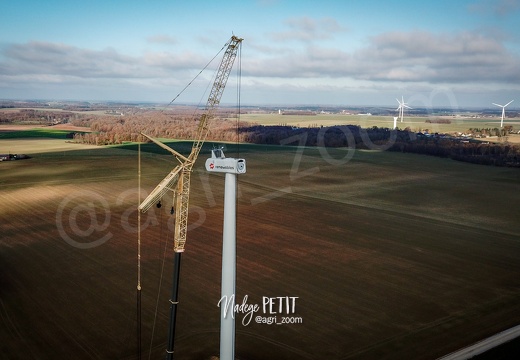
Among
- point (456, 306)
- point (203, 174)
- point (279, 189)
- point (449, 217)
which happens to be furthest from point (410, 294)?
point (203, 174)

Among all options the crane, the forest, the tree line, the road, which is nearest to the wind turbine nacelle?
the crane

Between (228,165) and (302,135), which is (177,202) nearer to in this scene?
(228,165)

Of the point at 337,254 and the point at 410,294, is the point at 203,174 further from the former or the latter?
the point at 410,294

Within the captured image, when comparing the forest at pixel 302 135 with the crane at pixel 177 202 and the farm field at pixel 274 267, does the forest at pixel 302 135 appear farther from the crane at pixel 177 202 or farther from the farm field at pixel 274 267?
the crane at pixel 177 202

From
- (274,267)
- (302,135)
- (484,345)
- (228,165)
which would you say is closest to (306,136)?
Result: (302,135)

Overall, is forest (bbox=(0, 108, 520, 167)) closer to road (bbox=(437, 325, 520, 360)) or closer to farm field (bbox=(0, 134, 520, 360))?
farm field (bbox=(0, 134, 520, 360))

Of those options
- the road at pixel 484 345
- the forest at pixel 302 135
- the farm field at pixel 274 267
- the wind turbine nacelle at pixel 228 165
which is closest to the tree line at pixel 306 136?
the forest at pixel 302 135
